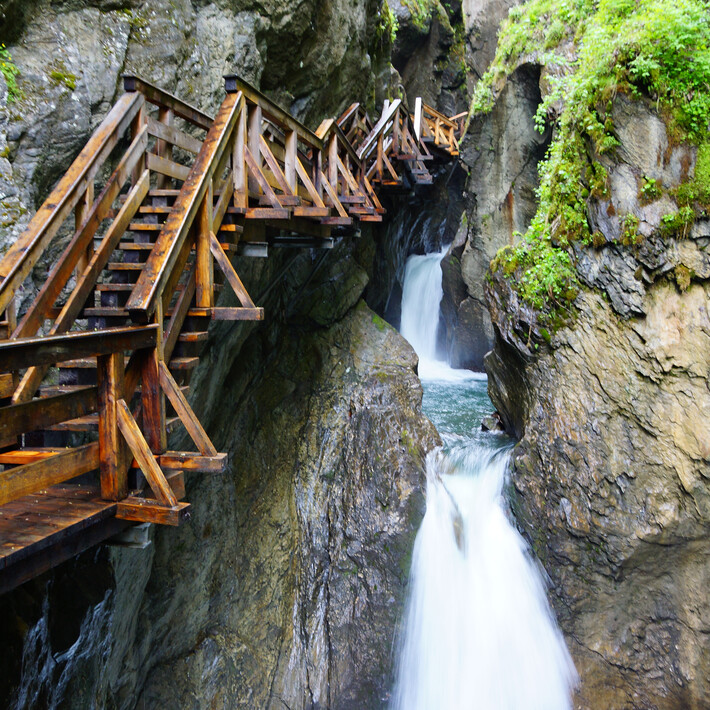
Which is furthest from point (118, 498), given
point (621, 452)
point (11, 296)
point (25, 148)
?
point (621, 452)

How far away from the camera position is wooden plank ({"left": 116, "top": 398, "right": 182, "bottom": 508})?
10.3 feet

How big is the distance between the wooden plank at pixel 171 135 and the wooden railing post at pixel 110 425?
305cm

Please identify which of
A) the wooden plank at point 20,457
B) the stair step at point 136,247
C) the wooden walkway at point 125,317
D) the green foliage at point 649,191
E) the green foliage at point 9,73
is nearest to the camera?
the wooden walkway at point 125,317

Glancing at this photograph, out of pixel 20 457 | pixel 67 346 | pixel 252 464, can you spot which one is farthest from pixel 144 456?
pixel 252 464

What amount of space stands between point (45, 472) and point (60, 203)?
225cm

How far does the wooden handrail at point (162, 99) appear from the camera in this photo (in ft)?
16.0

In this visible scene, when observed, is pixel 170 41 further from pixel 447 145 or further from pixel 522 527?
pixel 447 145

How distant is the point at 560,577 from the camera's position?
7.89m

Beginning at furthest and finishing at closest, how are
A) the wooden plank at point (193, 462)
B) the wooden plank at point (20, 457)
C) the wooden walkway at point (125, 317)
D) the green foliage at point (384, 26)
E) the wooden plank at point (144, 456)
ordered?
the green foliage at point (384, 26), the wooden plank at point (193, 462), the wooden plank at point (20, 457), the wooden plank at point (144, 456), the wooden walkway at point (125, 317)

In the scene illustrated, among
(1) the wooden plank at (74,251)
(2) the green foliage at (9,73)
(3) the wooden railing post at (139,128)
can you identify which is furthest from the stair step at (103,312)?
(2) the green foliage at (9,73)

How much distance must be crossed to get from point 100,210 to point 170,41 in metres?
3.23

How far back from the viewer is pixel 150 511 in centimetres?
315

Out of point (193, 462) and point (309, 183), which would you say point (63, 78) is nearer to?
point (309, 183)

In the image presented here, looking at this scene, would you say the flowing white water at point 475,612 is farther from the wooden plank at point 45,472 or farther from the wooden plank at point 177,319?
the wooden plank at point 45,472
